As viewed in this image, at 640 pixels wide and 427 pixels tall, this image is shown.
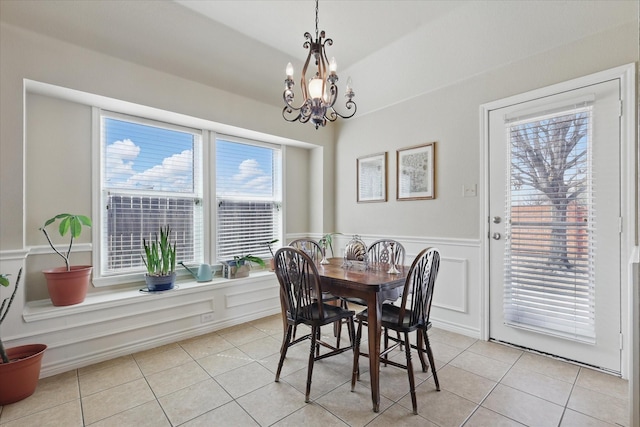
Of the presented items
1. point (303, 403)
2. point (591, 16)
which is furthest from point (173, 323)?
point (591, 16)

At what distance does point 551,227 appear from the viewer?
252cm

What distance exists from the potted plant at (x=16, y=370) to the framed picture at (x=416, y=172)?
3.47 metres

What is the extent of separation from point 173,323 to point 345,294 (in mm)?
1838

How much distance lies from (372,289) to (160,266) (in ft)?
7.01

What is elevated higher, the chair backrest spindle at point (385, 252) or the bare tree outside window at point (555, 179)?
the bare tree outside window at point (555, 179)

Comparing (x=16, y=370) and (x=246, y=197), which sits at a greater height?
(x=246, y=197)

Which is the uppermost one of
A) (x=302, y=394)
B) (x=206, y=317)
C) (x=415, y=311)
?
(x=415, y=311)

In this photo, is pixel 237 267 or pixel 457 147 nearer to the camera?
pixel 457 147

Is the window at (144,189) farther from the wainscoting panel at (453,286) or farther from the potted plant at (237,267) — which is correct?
the wainscoting panel at (453,286)

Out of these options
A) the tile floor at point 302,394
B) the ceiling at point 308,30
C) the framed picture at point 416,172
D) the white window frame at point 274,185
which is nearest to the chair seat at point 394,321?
the tile floor at point 302,394

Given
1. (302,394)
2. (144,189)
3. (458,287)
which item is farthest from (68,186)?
(458,287)

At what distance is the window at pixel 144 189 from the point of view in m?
2.88

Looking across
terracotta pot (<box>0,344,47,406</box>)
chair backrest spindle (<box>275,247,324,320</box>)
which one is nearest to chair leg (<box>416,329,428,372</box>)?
chair backrest spindle (<box>275,247,324,320</box>)

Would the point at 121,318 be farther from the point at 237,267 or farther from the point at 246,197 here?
the point at 246,197
